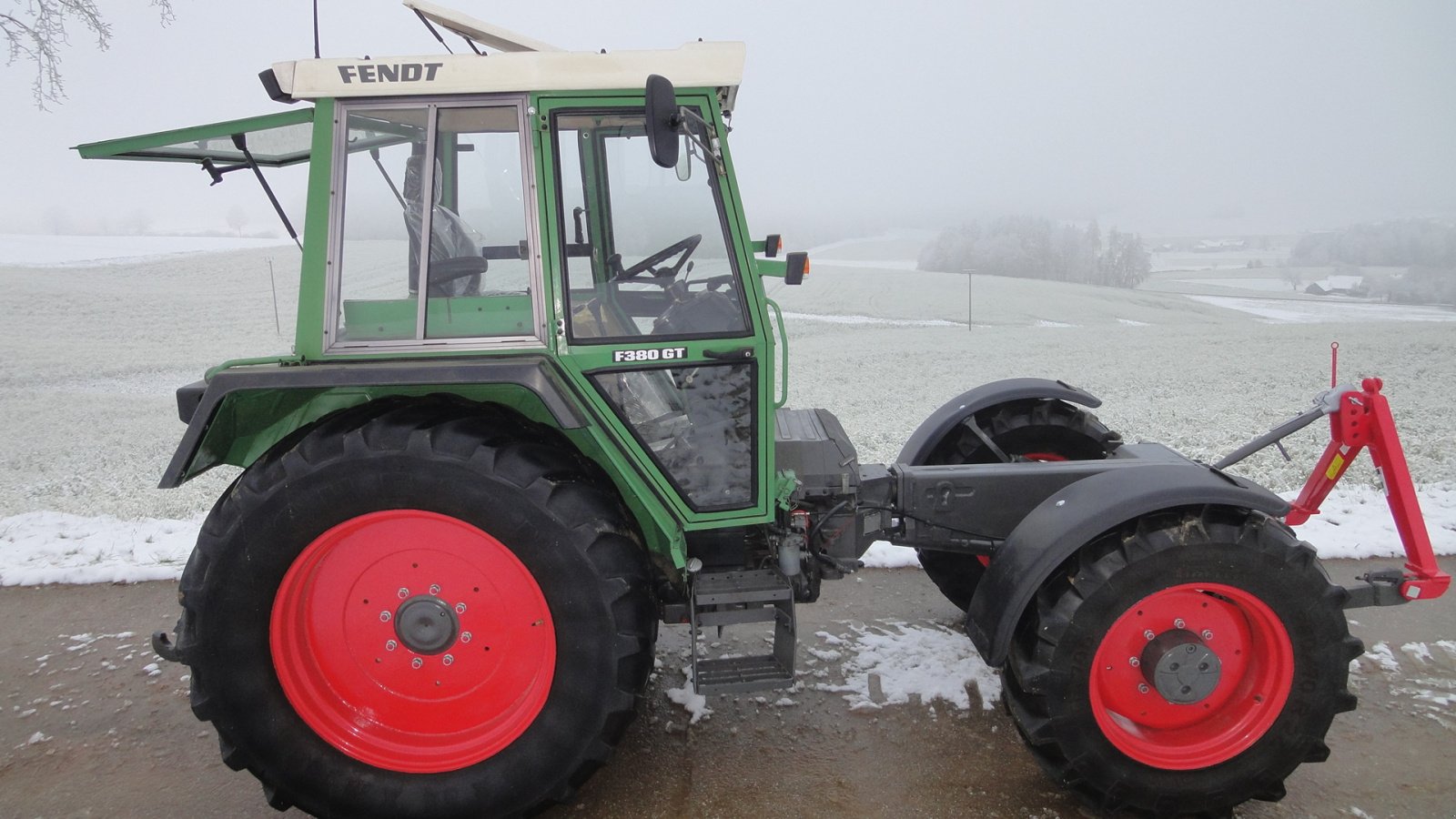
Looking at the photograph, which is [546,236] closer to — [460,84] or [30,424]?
[460,84]

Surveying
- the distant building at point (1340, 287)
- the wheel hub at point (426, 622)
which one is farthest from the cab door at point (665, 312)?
the distant building at point (1340, 287)

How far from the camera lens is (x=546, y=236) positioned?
2.15 meters

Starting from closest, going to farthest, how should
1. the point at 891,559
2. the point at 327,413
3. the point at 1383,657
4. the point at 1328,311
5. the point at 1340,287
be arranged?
the point at 327,413 → the point at 1383,657 → the point at 891,559 → the point at 1328,311 → the point at 1340,287

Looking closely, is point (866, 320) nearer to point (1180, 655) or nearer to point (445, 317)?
point (1180, 655)

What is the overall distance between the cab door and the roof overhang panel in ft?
0.22

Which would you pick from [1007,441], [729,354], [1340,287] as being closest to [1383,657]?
[1007,441]

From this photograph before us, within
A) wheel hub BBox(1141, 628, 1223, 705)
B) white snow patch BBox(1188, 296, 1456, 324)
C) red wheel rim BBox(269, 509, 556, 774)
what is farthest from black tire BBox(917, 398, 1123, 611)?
white snow patch BBox(1188, 296, 1456, 324)

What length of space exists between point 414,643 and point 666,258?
1.30m

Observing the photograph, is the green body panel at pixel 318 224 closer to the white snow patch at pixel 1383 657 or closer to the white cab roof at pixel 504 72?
the white cab roof at pixel 504 72

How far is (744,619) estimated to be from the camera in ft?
7.80

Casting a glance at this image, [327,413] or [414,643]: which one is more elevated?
[327,413]

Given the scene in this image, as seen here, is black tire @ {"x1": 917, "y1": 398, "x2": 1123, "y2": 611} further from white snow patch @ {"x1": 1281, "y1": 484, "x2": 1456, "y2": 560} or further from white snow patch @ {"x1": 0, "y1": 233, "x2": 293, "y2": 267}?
white snow patch @ {"x1": 0, "y1": 233, "x2": 293, "y2": 267}

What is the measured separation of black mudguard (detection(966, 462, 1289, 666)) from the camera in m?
2.13

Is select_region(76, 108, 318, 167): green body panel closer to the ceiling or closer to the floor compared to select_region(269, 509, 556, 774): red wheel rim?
closer to the ceiling
